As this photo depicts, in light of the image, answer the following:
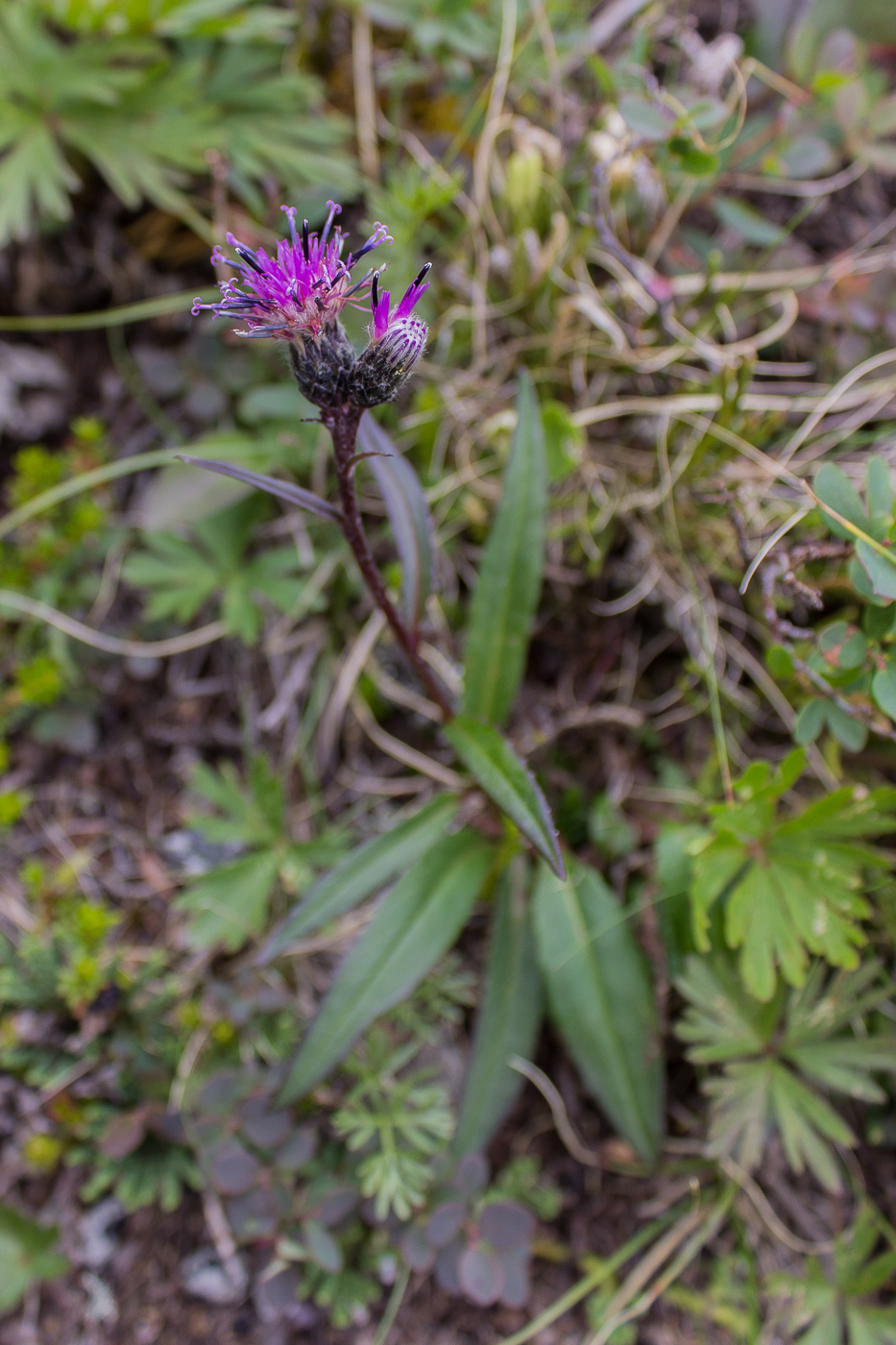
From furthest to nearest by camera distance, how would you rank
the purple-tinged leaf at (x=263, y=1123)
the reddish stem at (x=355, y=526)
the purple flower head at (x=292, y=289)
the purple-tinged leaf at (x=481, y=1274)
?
the purple-tinged leaf at (x=263, y=1123) < the purple-tinged leaf at (x=481, y=1274) < the reddish stem at (x=355, y=526) < the purple flower head at (x=292, y=289)

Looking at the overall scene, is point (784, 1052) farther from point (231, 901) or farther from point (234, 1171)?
point (231, 901)

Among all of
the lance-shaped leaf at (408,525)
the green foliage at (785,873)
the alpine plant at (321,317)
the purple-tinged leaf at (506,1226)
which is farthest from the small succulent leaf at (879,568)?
the purple-tinged leaf at (506,1226)

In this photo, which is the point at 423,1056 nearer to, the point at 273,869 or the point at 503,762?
the point at 273,869

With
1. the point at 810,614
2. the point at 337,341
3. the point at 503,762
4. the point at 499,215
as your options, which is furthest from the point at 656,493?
the point at 337,341

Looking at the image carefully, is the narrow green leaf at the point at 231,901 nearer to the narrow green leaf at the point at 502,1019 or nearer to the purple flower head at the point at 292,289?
the narrow green leaf at the point at 502,1019

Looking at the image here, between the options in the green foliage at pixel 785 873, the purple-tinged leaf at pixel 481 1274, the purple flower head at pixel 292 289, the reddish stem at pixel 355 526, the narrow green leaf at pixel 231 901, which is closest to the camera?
the purple flower head at pixel 292 289

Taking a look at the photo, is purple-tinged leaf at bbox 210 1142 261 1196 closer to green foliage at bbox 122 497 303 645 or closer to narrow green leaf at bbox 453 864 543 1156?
narrow green leaf at bbox 453 864 543 1156

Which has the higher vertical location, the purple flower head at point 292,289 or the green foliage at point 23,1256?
the purple flower head at point 292,289
